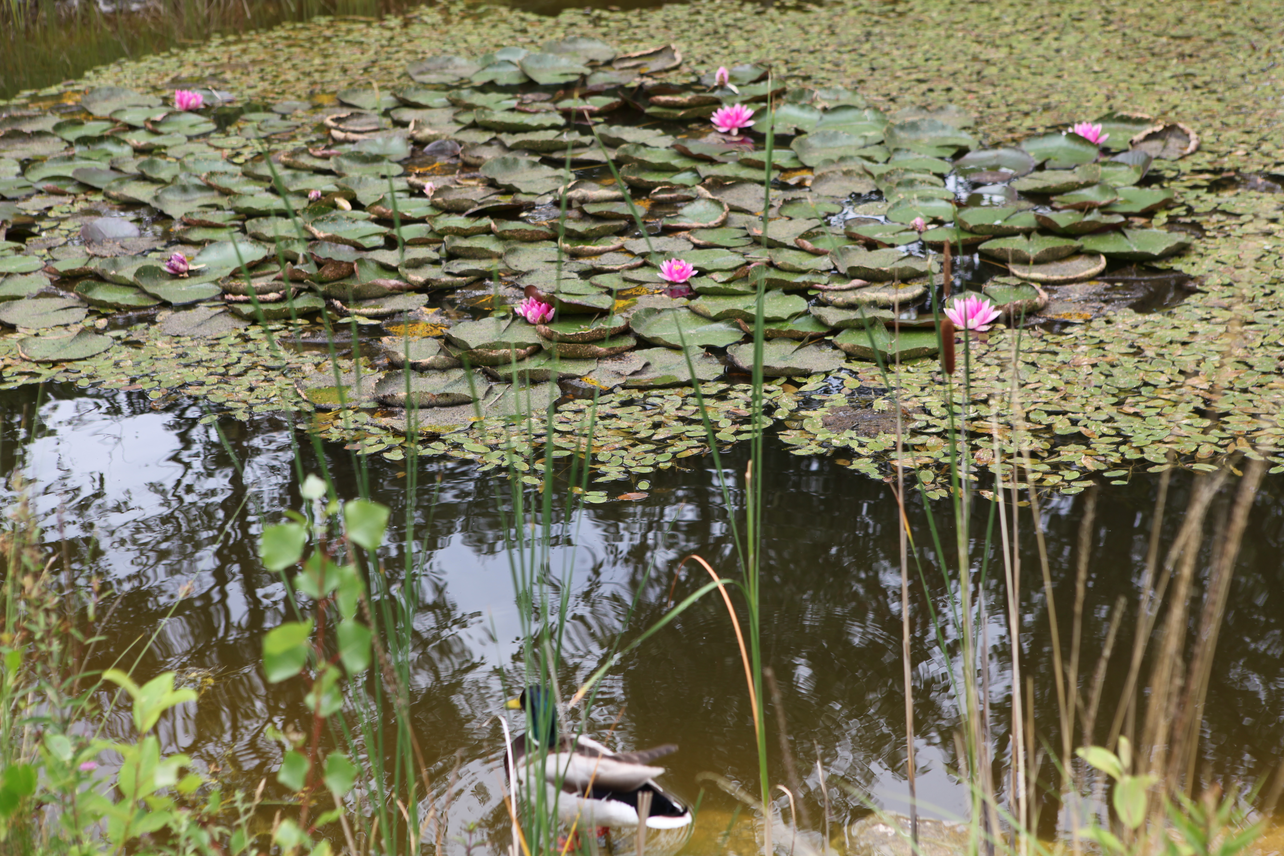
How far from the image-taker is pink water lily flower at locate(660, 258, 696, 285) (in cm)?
285

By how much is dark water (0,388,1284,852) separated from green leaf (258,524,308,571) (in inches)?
25.8

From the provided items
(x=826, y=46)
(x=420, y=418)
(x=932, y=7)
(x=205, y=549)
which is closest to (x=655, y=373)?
(x=420, y=418)

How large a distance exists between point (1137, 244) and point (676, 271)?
1.40 m

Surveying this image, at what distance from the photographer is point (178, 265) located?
302 cm

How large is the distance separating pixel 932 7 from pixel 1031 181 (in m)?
3.09

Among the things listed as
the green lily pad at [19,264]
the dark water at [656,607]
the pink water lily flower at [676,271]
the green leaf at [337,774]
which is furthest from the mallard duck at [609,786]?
the green lily pad at [19,264]

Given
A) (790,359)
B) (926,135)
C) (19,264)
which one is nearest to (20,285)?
(19,264)

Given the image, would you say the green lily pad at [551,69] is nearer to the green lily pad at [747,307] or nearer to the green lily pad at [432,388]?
the green lily pad at [747,307]

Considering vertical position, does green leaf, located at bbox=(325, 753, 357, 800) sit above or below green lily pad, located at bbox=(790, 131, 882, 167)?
below

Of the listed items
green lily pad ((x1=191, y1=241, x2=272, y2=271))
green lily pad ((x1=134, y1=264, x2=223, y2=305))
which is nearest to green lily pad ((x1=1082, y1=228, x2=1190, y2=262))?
green lily pad ((x1=191, y1=241, x2=272, y2=271))

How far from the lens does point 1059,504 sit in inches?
81.0

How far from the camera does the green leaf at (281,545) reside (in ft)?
2.29

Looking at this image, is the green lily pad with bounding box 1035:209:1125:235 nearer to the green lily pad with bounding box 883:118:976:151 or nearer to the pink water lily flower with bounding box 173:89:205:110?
the green lily pad with bounding box 883:118:976:151

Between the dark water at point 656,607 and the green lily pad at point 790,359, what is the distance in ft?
0.99
